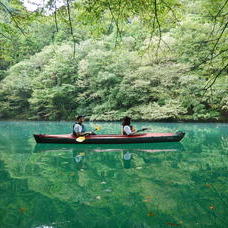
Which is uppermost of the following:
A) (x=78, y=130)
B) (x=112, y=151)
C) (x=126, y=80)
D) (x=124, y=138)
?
(x=126, y=80)

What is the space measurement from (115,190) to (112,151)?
369 centimetres

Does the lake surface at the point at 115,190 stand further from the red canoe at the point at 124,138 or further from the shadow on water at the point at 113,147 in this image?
the red canoe at the point at 124,138

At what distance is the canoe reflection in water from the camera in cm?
624

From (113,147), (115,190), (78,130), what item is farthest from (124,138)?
(115,190)

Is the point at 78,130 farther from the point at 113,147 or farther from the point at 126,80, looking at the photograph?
the point at 126,80

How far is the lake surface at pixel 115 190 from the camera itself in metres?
2.88

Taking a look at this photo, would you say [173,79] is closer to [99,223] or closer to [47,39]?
[99,223]

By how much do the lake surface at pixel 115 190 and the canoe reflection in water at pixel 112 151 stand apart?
1.0 inches

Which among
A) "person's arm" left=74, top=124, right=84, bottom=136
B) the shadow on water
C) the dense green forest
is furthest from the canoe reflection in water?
the dense green forest

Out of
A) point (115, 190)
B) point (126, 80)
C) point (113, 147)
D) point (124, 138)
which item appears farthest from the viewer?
point (126, 80)

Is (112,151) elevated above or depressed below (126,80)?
below

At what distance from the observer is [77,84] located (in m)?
22.2

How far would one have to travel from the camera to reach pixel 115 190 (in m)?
3.86

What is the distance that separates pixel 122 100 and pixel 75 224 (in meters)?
17.1
